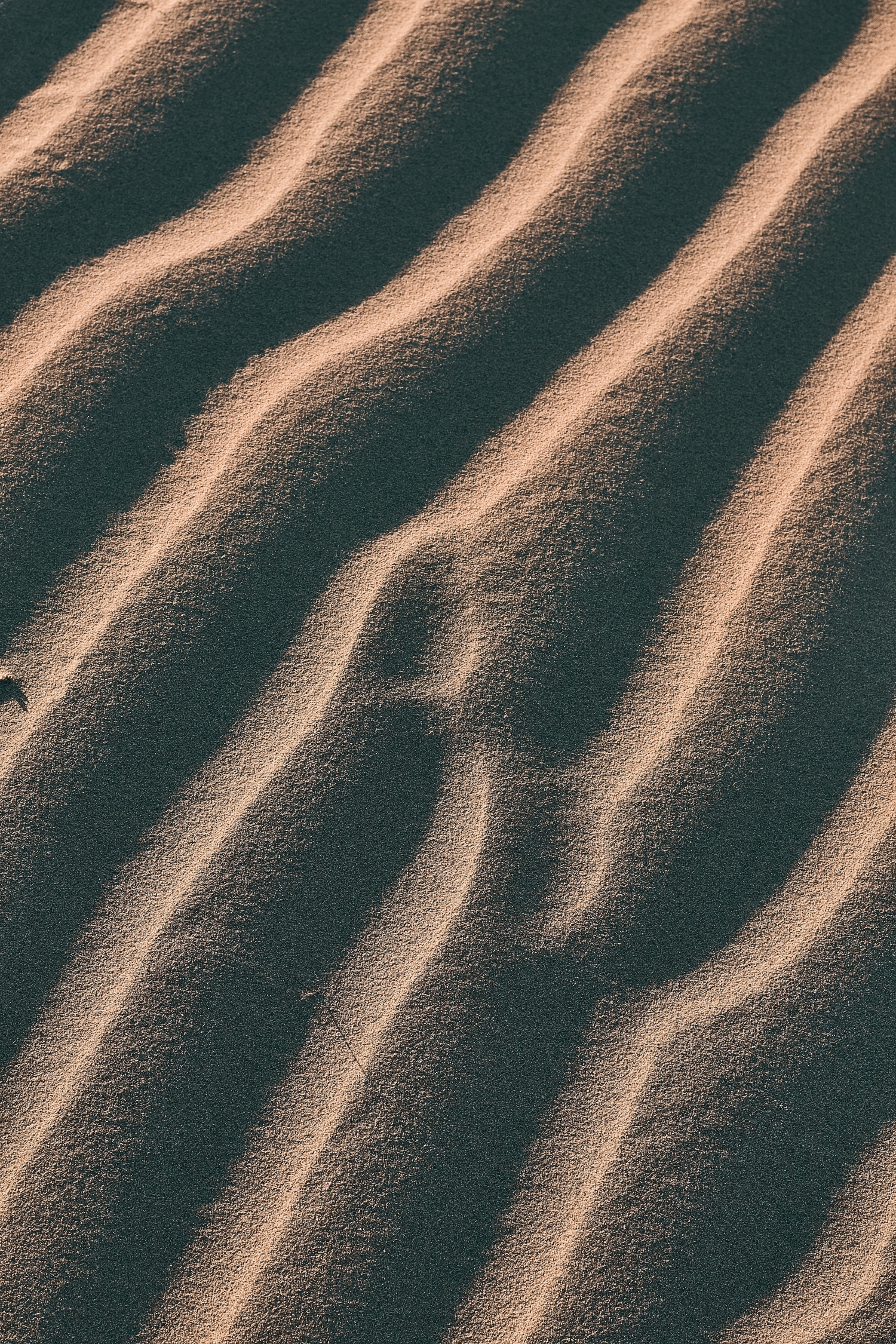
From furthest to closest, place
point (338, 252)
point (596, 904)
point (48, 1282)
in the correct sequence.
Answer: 1. point (338, 252)
2. point (596, 904)
3. point (48, 1282)

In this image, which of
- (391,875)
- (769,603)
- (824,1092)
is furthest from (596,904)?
(769,603)

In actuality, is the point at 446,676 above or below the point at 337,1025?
above

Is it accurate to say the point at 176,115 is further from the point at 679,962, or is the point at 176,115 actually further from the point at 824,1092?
the point at 824,1092

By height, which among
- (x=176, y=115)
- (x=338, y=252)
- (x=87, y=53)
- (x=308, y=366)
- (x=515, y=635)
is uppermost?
(x=87, y=53)

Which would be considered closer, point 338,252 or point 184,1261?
point 184,1261

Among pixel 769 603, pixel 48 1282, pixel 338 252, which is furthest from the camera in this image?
pixel 338 252

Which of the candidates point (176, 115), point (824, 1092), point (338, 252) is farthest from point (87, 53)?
point (824, 1092)

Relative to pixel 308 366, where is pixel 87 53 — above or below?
above
